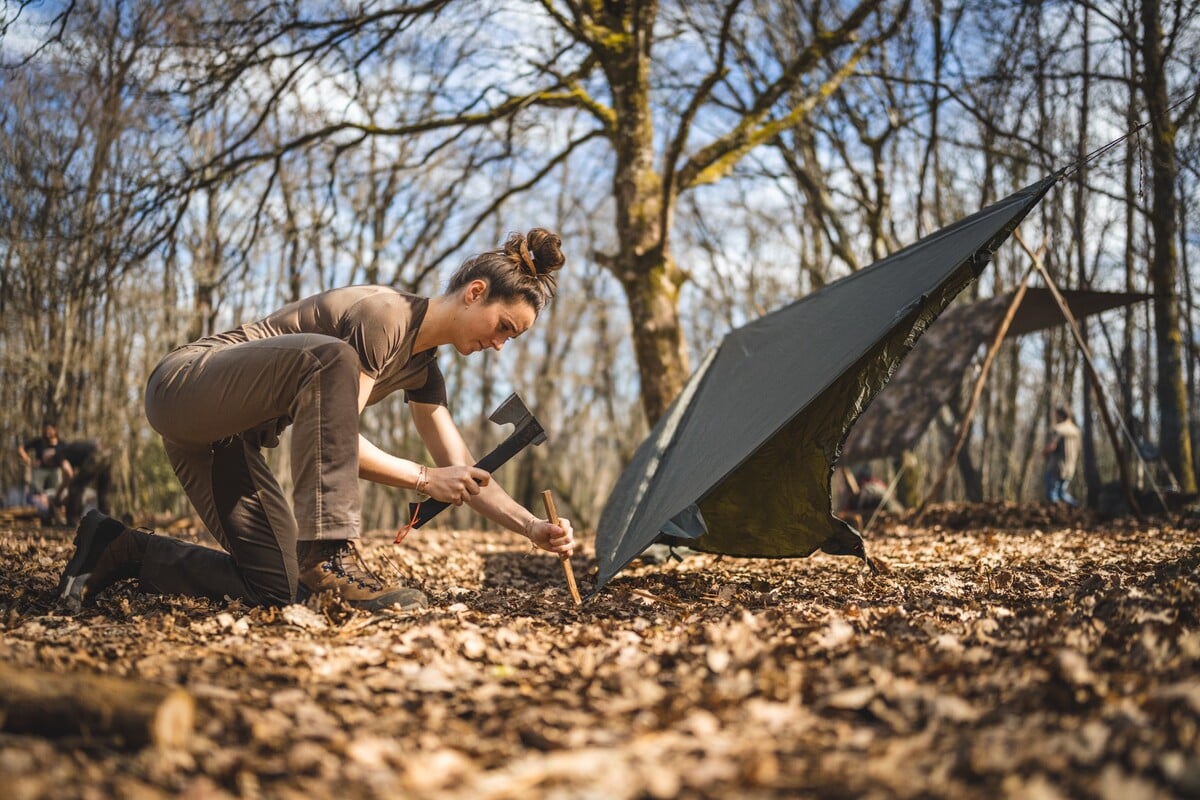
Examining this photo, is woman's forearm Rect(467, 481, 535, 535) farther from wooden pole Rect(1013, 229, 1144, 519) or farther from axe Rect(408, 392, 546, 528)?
wooden pole Rect(1013, 229, 1144, 519)

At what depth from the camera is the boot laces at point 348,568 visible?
2604 millimetres

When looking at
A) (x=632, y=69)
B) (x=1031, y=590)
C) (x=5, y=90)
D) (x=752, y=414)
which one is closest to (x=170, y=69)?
(x=5, y=90)

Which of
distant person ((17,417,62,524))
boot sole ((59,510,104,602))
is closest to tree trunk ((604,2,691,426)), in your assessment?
boot sole ((59,510,104,602))

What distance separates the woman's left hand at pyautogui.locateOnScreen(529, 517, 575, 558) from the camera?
284cm

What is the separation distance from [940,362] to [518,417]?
15.7 feet

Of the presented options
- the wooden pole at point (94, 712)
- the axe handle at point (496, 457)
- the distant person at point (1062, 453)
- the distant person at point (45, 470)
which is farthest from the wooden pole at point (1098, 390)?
the distant person at point (45, 470)

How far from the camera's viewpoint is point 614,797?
1.17 metres

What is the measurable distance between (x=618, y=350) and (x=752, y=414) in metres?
18.2

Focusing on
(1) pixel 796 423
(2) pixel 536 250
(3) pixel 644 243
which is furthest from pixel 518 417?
(3) pixel 644 243

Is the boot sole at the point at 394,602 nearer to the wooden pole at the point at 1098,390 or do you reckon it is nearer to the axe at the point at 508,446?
the axe at the point at 508,446

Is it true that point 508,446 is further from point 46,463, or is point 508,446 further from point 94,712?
point 46,463

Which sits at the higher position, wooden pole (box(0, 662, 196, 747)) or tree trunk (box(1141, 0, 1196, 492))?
tree trunk (box(1141, 0, 1196, 492))

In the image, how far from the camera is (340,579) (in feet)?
8.48

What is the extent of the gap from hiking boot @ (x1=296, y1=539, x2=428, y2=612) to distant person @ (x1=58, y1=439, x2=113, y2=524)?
7.26 meters
